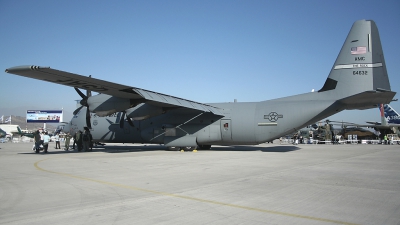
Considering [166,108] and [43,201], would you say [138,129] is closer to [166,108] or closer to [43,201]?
[166,108]

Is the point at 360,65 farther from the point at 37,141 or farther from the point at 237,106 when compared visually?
the point at 37,141

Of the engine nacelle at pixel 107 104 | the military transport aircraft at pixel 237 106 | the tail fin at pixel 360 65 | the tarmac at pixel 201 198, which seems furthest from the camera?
the engine nacelle at pixel 107 104

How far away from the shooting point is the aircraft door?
65.5ft

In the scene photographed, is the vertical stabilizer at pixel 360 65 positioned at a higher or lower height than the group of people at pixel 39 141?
higher

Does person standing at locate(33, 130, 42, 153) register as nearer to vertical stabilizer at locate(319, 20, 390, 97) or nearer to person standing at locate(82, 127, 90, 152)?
person standing at locate(82, 127, 90, 152)

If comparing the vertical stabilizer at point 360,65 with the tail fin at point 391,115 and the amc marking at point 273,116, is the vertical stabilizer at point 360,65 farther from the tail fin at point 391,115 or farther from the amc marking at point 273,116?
the tail fin at point 391,115

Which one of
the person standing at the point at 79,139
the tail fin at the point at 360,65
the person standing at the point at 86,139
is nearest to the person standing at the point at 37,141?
the person standing at the point at 79,139

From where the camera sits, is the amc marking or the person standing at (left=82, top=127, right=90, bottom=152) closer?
the amc marking

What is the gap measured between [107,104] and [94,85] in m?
2.73

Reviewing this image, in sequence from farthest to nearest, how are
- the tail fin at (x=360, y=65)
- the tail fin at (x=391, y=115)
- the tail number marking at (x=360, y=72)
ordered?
1. the tail fin at (x=391, y=115)
2. the tail number marking at (x=360, y=72)
3. the tail fin at (x=360, y=65)

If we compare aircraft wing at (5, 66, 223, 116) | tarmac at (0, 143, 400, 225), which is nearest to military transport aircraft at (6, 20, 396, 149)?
aircraft wing at (5, 66, 223, 116)

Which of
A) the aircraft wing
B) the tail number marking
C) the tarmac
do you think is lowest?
the tarmac

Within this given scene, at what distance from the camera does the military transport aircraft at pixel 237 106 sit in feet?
54.8

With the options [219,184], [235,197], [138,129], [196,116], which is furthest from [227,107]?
[235,197]
